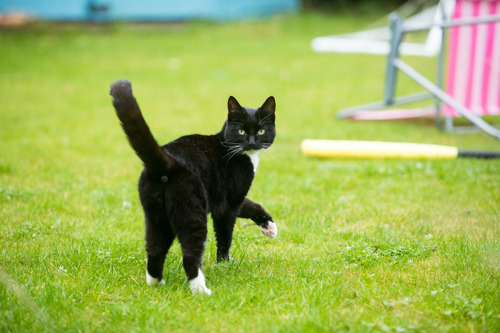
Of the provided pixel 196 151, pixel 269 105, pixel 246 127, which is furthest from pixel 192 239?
pixel 269 105

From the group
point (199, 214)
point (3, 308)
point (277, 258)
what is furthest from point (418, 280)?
point (3, 308)

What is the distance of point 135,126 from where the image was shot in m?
2.82

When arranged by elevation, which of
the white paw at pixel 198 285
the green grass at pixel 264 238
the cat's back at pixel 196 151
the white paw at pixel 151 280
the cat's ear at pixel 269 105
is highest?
the cat's ear at pixel 269 105

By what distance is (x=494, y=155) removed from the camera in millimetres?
5891

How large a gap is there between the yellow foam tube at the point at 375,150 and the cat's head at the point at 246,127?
264cm

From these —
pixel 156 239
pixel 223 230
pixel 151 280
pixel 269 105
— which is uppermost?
pixel 269 105

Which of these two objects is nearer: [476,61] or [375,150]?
[375,150]

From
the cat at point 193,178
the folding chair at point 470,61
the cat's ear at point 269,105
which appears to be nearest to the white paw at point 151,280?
the cat at point 193,178

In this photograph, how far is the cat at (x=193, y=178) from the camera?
2879 mm

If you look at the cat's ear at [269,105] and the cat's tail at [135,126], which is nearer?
the cat's tail at [135,126]

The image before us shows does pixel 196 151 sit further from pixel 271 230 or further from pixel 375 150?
pixel 375 150

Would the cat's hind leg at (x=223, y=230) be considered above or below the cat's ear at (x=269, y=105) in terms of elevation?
below

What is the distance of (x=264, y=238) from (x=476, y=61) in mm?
4758

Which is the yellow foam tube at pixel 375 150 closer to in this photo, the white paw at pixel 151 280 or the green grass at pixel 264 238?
the green grass at pixel 264 238
